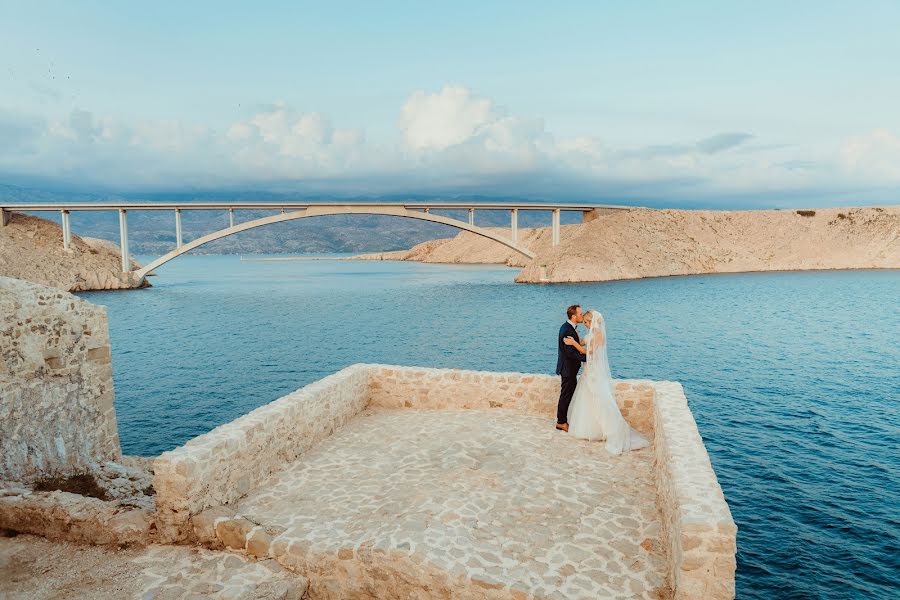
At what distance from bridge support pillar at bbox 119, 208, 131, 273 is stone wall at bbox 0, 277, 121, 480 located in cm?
5763

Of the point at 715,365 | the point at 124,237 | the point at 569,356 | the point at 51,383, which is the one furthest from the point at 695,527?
the point at 124,237

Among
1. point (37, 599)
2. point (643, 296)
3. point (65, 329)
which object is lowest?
point (643, 296)

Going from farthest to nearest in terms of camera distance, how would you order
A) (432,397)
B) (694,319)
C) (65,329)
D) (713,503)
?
(694,319) → (432,397) → (65,329) → (713,503)

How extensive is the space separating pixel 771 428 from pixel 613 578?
12.5 metres

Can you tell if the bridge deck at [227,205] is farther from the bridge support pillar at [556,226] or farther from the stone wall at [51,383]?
the stone wall at [51,383]

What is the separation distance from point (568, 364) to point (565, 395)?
0.51 m

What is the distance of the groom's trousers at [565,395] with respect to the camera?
28.5 ft

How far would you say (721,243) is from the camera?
83.4m

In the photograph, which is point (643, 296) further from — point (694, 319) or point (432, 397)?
point (432, 397)

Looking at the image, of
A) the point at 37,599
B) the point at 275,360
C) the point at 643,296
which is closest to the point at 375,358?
the point at 275,360

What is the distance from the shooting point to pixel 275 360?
26.5 m

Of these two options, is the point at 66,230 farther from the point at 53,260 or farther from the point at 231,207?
the point at 231,207

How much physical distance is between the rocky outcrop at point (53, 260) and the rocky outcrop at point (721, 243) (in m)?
48.7

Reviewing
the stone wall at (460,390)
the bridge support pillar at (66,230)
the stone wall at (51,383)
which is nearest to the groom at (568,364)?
the stone wall at (460,390)
